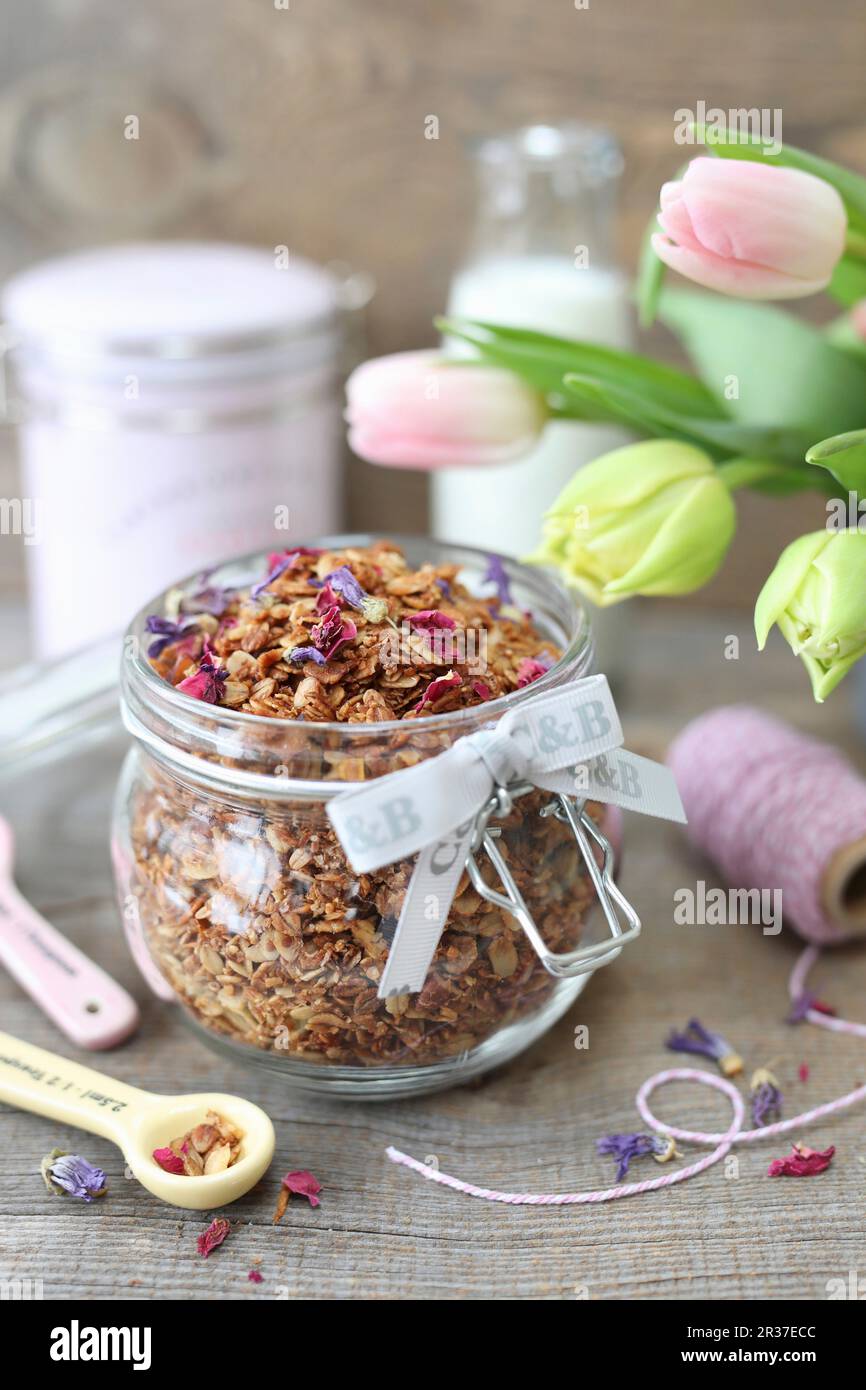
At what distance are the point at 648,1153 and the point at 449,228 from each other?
0.82m

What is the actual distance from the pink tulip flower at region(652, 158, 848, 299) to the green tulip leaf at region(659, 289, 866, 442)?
0.14 meters

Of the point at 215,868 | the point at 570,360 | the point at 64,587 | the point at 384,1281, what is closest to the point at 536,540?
the point at 570,360

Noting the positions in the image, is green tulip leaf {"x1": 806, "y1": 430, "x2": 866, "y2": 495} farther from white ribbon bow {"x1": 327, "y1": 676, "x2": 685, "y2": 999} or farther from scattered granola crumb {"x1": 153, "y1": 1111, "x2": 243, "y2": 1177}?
scattered granola crumb {"x1": 153, "y1": 1111, "x2": 243, "y2": 1177}

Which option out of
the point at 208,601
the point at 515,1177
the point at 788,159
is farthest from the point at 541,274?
the point at 515,1177

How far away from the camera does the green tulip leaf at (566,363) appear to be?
2.74ft

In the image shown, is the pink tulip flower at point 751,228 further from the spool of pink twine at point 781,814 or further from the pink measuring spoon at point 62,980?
the pink measuring spoon at point 62,980

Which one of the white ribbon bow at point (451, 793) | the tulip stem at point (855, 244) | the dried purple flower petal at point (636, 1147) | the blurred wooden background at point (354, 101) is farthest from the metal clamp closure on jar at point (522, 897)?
the blurred wooden background at point (354, 101)

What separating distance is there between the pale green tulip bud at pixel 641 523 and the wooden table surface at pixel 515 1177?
244mm

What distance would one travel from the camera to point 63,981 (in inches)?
31.1

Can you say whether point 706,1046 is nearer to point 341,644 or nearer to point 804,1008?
point 804,1008

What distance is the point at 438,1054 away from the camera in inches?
26.6

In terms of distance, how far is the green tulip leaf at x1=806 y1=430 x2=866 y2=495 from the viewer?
0.71 meters
